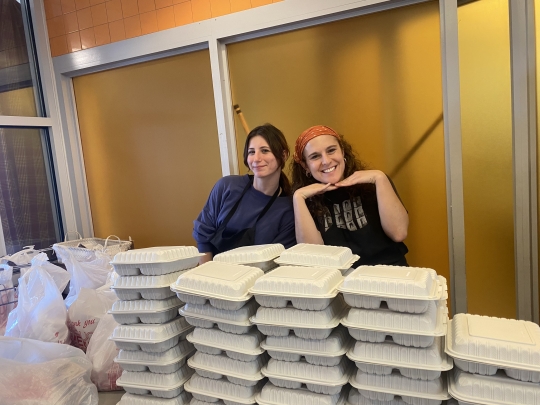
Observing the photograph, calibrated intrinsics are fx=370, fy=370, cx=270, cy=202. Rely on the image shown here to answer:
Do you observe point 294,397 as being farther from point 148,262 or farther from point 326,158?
point 326,158

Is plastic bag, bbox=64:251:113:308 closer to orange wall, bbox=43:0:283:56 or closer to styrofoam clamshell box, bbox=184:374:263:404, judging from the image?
styrofoam clamshell box, bbox=184:374:263:404

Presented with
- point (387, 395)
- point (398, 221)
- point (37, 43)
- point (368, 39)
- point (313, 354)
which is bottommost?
point (387, 395)

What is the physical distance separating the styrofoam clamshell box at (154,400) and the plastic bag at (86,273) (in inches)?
41.7

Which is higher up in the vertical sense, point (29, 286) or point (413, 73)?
point (413, 73)

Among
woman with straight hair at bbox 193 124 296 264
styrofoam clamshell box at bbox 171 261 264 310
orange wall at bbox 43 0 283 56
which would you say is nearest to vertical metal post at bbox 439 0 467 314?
woman with straight hair at bbox 193 124 296 264

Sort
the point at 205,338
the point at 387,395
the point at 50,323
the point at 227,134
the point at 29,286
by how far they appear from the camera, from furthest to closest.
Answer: the point at 227,134 → the point at 29,286 → the point at 50,323 → the point at 205,338 → the point at 387,395

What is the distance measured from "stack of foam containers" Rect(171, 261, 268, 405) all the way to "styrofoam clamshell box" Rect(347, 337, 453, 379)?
Answer: 29 centimetres

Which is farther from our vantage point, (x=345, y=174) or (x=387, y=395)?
(x=345, y=174)

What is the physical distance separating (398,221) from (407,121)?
683mm

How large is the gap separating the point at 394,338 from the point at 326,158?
100 centimetres

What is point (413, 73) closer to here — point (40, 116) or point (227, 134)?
point (227, 134)

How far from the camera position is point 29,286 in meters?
1.74

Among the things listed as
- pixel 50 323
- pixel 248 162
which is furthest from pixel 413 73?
pixel 50 323

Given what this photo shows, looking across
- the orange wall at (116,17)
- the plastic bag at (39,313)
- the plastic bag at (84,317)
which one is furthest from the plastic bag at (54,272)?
the orange wall at (116,17)
